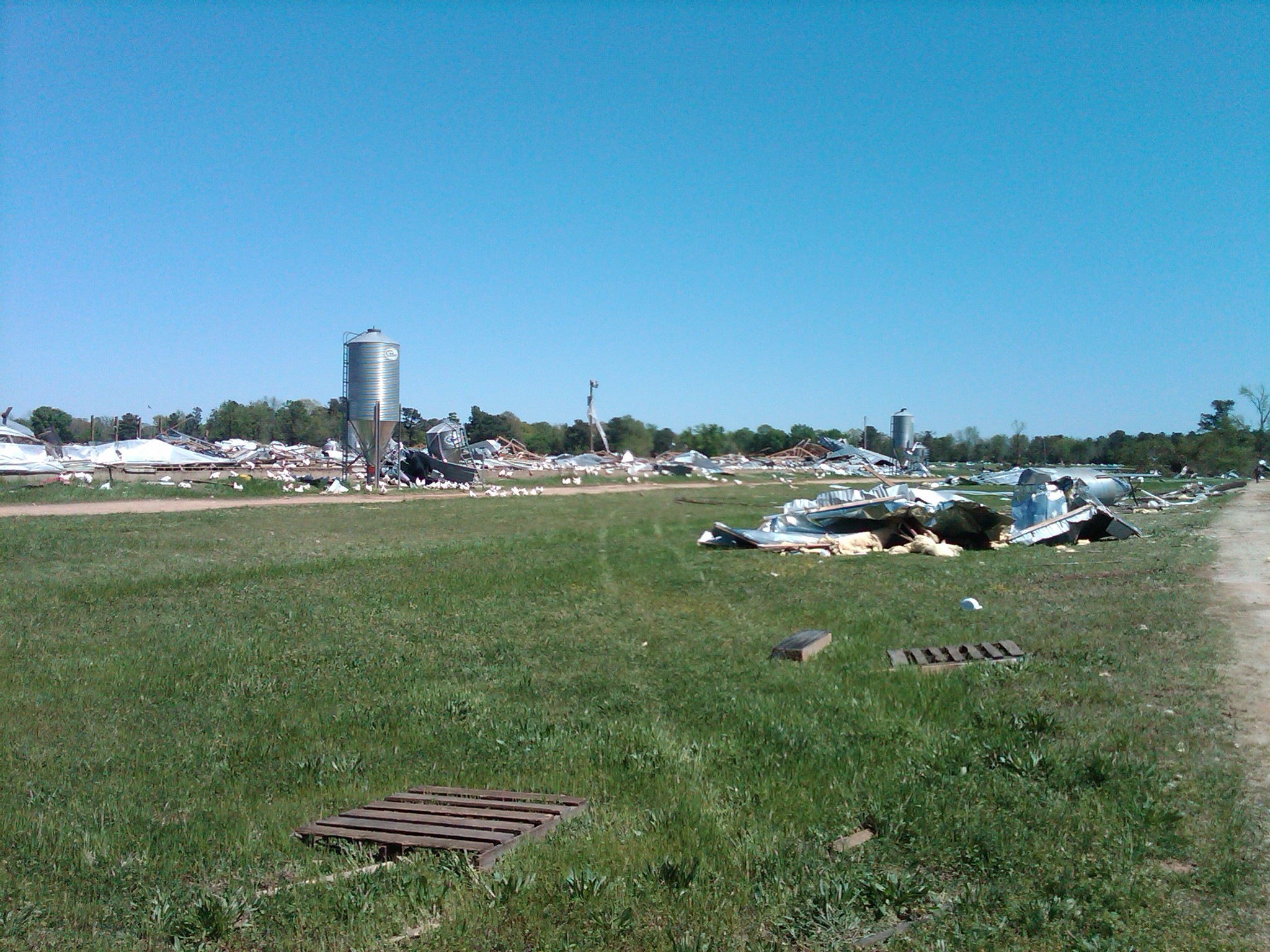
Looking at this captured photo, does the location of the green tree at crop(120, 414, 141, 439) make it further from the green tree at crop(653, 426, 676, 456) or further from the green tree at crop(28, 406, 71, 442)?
the green tree at crop(653, 426, 676, 456)

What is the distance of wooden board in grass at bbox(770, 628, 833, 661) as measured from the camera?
8.59m

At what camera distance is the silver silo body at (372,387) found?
35969 millimetres

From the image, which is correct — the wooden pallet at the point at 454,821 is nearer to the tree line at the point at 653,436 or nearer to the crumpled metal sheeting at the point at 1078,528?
the crumpled metal sheeting at the point at 1078,528

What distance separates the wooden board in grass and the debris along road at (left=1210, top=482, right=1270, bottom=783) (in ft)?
11.0

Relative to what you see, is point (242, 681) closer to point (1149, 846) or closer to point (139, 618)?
point (139, 618)

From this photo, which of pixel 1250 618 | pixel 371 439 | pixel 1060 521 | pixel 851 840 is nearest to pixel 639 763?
pixel 851 840

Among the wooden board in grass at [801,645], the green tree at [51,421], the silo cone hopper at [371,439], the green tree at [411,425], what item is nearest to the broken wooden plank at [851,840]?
the wooden board in grass at [801,645]

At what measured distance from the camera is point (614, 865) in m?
4.33

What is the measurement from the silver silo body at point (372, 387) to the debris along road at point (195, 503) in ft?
11.8

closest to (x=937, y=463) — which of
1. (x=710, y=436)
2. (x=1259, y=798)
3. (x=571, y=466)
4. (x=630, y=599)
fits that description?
(x=710, y=436)

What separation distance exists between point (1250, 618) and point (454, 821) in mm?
8079

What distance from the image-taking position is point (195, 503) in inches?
1089

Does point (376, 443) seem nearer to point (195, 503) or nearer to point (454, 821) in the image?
point (195, 503)

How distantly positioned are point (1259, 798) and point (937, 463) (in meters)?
92.5
